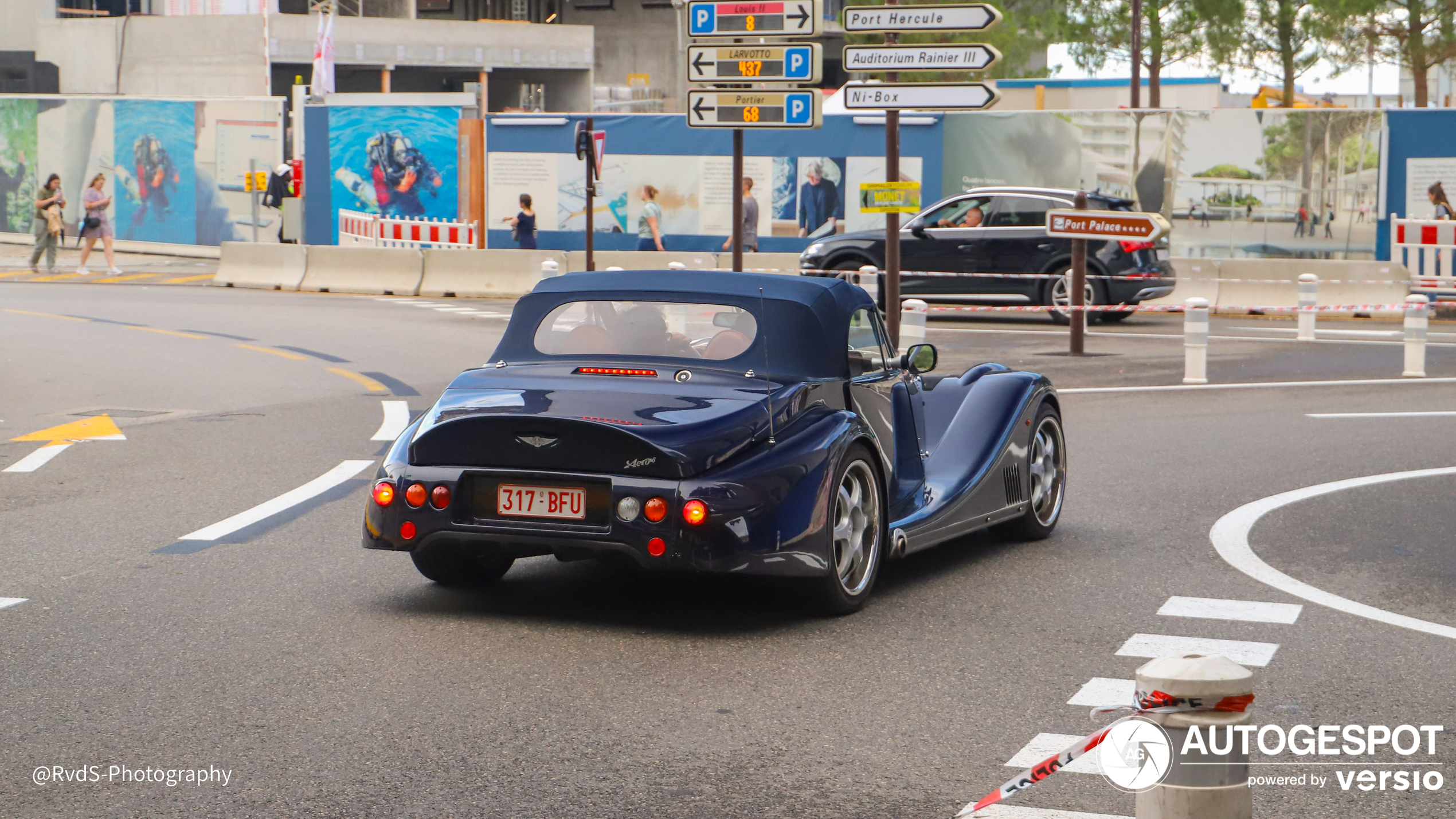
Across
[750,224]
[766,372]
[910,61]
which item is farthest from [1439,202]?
[766,372]

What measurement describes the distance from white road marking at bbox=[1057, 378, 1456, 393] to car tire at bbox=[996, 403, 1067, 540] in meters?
6.39

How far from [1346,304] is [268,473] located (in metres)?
19.0

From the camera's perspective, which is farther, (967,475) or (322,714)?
(967,475)

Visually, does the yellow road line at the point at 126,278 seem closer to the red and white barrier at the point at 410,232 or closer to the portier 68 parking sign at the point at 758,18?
the red and white barrier at the point at 410,232

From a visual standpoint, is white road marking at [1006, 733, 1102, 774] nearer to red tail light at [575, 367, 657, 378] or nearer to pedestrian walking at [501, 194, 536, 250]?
red tail light at [575, 367, 657, 378]

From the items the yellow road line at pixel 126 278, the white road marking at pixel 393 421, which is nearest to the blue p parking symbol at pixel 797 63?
the white road marking at pixel 393 421

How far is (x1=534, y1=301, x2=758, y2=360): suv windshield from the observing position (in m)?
6.70

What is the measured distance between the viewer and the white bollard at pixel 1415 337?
1645cm

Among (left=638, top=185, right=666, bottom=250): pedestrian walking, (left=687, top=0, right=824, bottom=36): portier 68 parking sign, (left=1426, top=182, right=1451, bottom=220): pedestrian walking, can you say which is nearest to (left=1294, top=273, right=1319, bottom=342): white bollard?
(left=1426, top=182, right=1451, bottom=220): pedestrian walking

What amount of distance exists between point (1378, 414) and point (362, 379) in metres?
8.59

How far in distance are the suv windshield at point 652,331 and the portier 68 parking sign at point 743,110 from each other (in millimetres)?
12162

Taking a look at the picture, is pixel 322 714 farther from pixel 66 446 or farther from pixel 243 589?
pixel 66 446

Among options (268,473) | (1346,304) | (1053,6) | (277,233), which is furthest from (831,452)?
(1053,6)

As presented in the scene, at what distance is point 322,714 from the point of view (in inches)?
197
